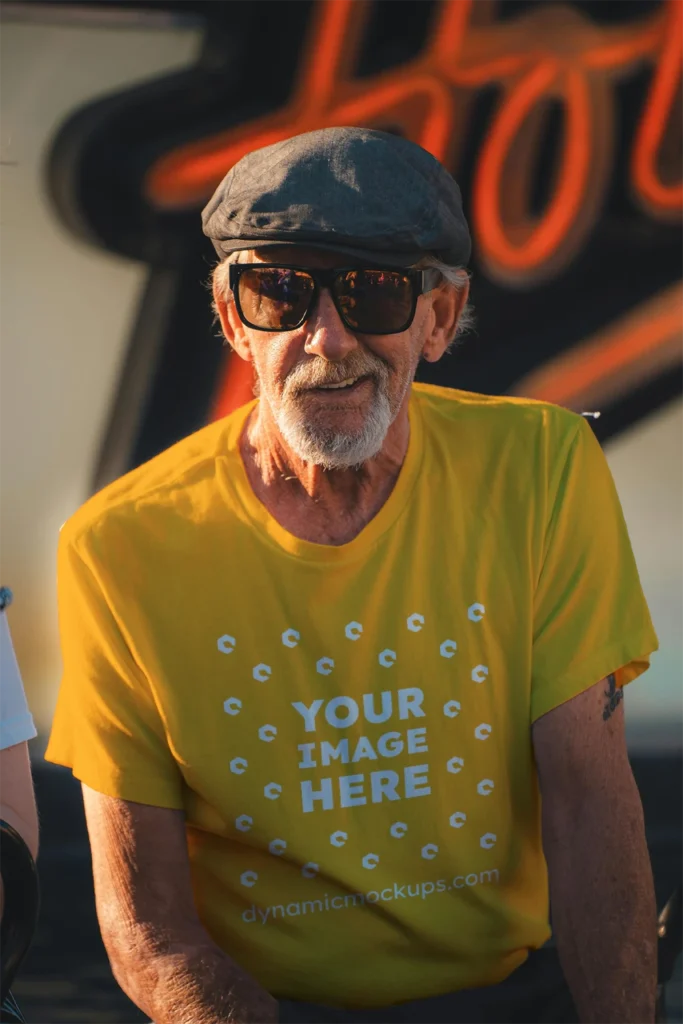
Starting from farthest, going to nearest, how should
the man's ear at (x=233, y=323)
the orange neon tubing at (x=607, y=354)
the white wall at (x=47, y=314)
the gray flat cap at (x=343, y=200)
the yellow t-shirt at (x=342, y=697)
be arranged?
the orange neon tubing at (x=607, y=354)
the white wall at (x=47, y=314)
the man's ear at (x=233, y=323)
the yellow t-shirt at (x=342, y=697)
the gray flat cap at (x=343, y=200)

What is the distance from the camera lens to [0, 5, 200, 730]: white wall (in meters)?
2.75

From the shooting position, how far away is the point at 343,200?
5.70 feet

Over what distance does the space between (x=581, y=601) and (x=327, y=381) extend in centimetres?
48

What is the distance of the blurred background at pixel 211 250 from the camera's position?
109 inches

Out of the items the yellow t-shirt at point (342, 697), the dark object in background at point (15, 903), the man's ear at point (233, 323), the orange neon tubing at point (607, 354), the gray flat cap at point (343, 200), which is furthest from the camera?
the orange neon tubing at point (607, 354)

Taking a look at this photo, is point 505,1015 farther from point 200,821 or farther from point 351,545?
point 351,545

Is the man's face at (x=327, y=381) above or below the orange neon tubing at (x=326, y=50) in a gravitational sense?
below

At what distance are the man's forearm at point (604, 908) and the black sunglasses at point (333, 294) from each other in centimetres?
74

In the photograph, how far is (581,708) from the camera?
1.87 meters

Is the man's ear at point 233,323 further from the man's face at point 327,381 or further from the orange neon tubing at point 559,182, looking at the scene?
the orange neon tubing at point 559,182

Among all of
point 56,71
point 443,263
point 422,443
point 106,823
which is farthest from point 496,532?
point 56,71

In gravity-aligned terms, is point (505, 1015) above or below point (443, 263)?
below

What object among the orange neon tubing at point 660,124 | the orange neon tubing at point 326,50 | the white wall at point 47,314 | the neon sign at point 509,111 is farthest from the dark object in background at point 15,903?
the orange neon tubing at point 660,124

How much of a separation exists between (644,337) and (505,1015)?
1625mm
